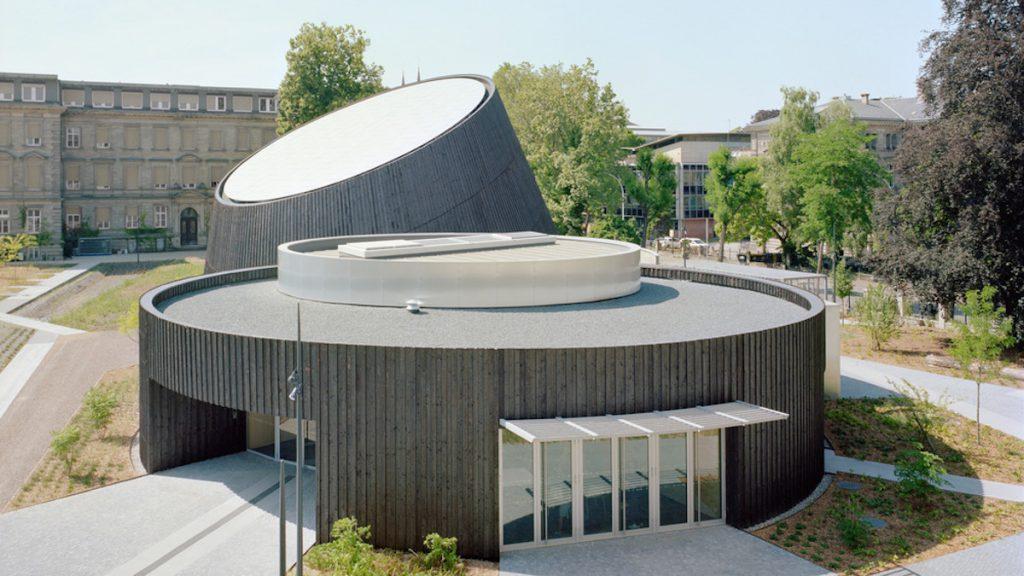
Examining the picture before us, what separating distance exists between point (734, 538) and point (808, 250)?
50.9m

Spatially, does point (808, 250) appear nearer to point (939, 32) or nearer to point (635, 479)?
point (939, 32)

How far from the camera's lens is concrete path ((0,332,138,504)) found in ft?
59.6

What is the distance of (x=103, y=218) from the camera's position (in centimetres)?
6806

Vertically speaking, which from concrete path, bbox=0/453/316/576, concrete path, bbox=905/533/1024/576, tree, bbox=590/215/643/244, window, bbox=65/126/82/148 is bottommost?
Answer: concrete path, bbox=905/533/1024/576

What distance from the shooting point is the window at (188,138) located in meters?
69.5

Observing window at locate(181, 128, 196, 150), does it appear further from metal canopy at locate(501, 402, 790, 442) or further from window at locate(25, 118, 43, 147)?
metal canopy at locate(501, 402, 790, 442)

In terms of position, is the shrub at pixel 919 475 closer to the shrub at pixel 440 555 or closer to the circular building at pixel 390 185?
the shrub at pixel 440 555

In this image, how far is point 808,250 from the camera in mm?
60875

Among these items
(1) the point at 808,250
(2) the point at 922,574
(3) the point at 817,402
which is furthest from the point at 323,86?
(2) the point at 922,574

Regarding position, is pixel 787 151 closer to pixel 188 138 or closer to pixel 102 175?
pixel 188 138

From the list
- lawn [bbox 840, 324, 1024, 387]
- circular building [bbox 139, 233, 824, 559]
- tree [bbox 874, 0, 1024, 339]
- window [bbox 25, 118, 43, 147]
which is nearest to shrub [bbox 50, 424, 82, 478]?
circular building [bbox 139, 233, 824, 559]

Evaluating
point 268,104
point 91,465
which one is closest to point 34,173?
point 268,104

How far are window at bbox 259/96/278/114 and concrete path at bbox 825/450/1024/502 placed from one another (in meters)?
62.9

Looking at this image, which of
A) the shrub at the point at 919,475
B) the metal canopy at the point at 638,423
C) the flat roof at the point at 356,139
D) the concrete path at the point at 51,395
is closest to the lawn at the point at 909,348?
the shrub at the point at 919,475
